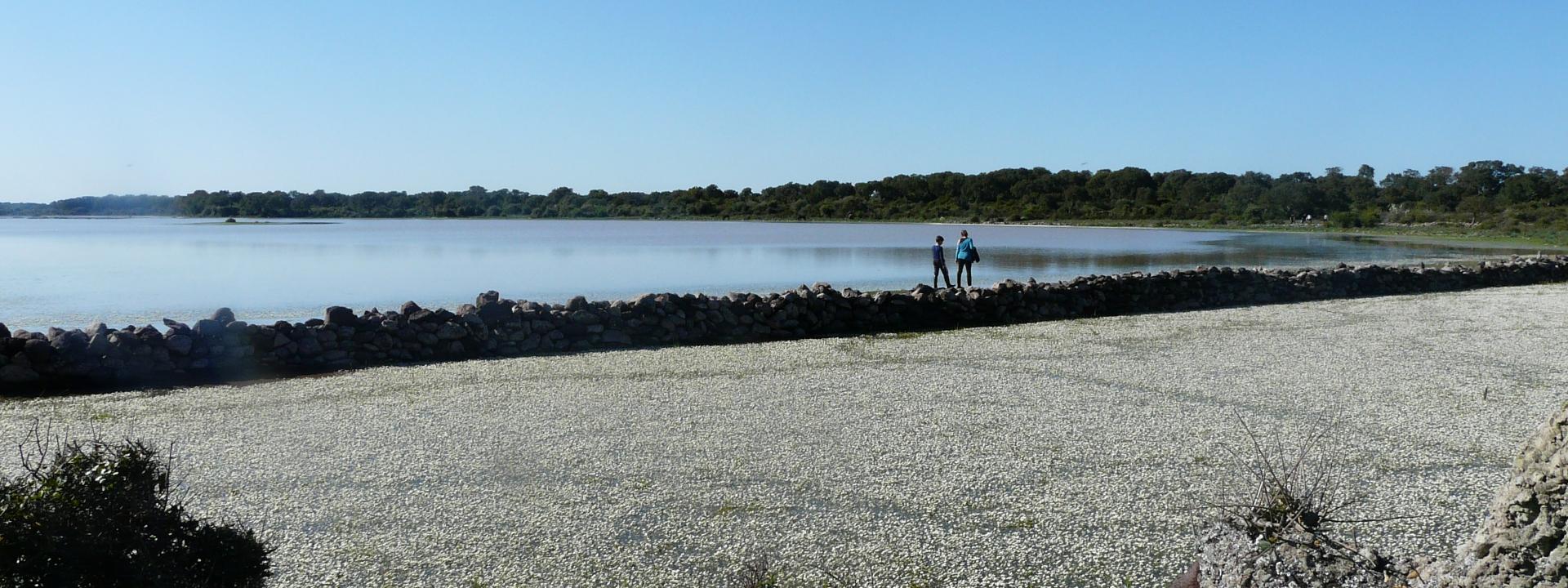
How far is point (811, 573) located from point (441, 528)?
2.10 m

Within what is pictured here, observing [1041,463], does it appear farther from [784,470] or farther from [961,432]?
[784,470]

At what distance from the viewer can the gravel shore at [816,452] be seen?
5121mm

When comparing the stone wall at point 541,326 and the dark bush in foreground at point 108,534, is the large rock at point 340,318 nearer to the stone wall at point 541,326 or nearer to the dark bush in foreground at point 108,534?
the stone wall at point 541,326

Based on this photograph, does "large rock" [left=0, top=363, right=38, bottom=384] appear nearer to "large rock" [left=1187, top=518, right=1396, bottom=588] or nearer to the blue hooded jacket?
"large rock" [left=1187, top=518, right=1396, bottom=588]

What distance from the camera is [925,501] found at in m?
5.93

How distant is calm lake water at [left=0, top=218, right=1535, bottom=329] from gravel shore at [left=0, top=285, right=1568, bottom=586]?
9.63 meters

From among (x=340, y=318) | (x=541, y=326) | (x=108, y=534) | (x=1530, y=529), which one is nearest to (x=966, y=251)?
(x=541, y=326)

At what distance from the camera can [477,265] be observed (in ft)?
107

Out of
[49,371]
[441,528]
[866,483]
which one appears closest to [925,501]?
[866,483]

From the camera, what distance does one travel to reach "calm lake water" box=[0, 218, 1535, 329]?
810 inches

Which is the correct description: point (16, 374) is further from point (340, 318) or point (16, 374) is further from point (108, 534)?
point (108, 534)

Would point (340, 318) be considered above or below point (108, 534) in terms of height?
below

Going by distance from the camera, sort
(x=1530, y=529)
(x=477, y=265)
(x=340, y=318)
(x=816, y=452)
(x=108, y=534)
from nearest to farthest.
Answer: (x=1530, y=529) < (x=108, y=534) < (x=816, y=452) < (x=340, y=318) < (x=477, y=265)

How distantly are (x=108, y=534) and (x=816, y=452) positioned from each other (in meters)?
4.71
